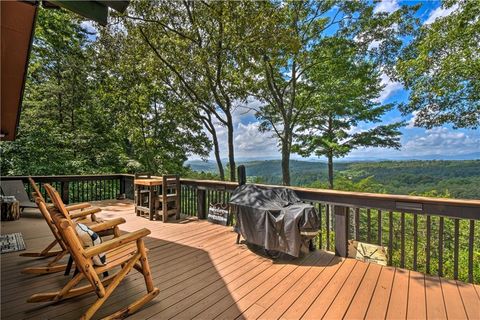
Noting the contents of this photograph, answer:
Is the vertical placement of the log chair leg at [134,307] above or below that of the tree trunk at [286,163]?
below

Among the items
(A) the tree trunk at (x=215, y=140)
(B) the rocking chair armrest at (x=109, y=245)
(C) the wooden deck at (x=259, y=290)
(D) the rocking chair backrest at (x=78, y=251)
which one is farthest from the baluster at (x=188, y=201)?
(A) the tree trunk at (x=215, y=140)

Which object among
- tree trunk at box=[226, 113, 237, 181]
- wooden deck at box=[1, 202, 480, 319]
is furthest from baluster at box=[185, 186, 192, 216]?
tree trunk at box=[226, 113, 237, 181]

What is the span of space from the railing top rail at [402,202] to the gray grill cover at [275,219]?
36cm

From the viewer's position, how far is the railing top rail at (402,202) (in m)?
2.29

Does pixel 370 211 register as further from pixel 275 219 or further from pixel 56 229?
pixel 56 229

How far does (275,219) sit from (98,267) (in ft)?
6.11

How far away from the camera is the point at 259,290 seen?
2.21m

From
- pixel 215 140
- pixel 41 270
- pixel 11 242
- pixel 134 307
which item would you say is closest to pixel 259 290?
pixel 134 307

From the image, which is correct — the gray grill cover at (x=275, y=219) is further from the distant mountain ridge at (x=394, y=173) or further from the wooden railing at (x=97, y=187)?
the distant mountain ridge at (x=394, y=173)

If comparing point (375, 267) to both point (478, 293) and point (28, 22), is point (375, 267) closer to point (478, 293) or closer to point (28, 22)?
point (478, 293)

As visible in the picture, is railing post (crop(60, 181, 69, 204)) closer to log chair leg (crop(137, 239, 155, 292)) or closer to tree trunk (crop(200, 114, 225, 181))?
log chair leg (crop(137, 239, 155, 292))

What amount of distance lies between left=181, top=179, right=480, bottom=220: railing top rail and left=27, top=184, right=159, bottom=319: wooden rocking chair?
89.6 inches

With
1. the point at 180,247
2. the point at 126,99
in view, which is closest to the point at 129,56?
the point at 126,99

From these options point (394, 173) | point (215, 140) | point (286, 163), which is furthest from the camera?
point (394, 173)
